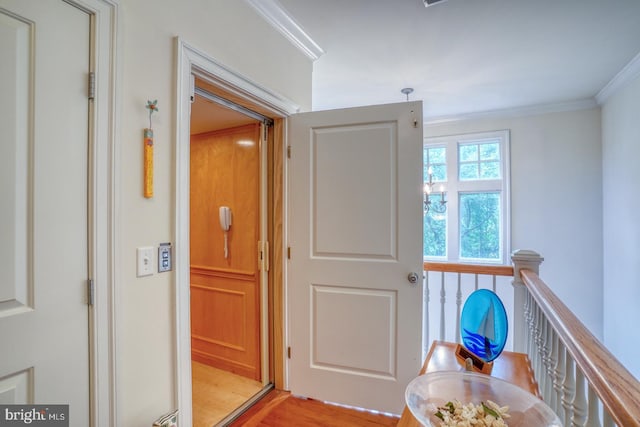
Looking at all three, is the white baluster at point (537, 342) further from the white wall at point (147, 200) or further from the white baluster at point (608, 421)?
the white wall at point (147, 200)

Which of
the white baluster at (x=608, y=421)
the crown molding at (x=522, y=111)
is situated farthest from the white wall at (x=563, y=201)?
the white baluster at (x=608, y=421)

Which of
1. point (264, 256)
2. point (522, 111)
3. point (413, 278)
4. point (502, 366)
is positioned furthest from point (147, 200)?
point (522, 111)

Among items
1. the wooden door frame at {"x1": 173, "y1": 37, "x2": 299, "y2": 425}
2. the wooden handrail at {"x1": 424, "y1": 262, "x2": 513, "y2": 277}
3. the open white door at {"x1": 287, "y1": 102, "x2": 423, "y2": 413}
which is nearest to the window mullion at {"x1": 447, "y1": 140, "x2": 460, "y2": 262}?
the wooden handrail at {"x1": 424, "y1": 262, "x2": 513, "y2": 277}

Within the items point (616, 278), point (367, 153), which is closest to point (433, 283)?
point (616, 278)

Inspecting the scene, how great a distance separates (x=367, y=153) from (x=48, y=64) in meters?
1.53

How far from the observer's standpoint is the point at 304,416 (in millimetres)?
1965

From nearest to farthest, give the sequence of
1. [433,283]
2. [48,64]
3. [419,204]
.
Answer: [48,64] < [419,204] < [433,283]

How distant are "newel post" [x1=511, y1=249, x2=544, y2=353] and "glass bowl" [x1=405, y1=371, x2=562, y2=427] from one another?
1141 millimetres

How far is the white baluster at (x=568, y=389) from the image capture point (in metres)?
0.99

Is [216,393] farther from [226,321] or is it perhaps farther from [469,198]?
[469,198]

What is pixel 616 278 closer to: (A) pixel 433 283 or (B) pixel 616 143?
(B) pixel 616 143

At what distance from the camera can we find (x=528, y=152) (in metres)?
3.67

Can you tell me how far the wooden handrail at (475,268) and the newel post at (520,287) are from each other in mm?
162

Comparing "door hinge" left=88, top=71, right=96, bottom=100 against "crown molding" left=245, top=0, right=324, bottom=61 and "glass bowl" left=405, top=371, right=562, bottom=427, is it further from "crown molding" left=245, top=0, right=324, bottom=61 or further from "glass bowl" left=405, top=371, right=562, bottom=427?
"glass bowl" left=405, top=371, right=562, bottom=427
